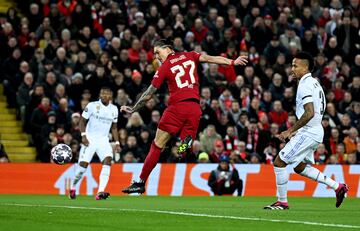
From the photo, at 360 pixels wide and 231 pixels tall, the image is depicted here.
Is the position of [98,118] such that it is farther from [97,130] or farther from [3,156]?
[3,156]

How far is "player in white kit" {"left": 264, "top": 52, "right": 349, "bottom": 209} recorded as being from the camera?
53.3 ft

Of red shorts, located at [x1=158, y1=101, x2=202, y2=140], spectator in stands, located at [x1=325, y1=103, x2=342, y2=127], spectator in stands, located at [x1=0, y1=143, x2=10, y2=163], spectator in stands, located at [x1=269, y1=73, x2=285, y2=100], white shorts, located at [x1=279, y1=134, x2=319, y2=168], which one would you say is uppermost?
spectator in stands, located at [x1=269, y1=73, x2=285, y2=100]

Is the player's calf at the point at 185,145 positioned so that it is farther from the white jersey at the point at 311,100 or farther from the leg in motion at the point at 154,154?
the white jersey at the point at 311,100

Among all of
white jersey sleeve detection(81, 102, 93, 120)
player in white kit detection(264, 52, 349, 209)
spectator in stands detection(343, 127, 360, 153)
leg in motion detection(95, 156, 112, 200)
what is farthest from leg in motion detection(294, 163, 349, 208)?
spectator in stands detection(343, 127, 360, 153)

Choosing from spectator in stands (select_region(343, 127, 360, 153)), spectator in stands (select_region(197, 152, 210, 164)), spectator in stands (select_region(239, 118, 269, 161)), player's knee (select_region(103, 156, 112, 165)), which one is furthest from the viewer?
spectator in stands (select_region(343, 127, 360, 153))

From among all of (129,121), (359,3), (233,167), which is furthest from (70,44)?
(359,3)

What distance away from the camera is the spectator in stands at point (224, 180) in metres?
25.3

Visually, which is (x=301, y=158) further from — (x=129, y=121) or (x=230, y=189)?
(x=129, y=121)

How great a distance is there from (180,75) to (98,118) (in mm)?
5592

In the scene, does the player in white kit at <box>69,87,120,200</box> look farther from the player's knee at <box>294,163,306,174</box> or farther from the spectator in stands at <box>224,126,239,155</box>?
the player's knee at <box>294,163,306,174</box>

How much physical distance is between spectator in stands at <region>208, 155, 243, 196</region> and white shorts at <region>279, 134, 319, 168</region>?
8.61 metres

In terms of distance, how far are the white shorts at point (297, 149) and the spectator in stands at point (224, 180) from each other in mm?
8608

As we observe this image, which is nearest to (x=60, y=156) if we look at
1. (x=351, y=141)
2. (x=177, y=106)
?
(x=177, y=106)

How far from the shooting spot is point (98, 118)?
2223 centimetres
